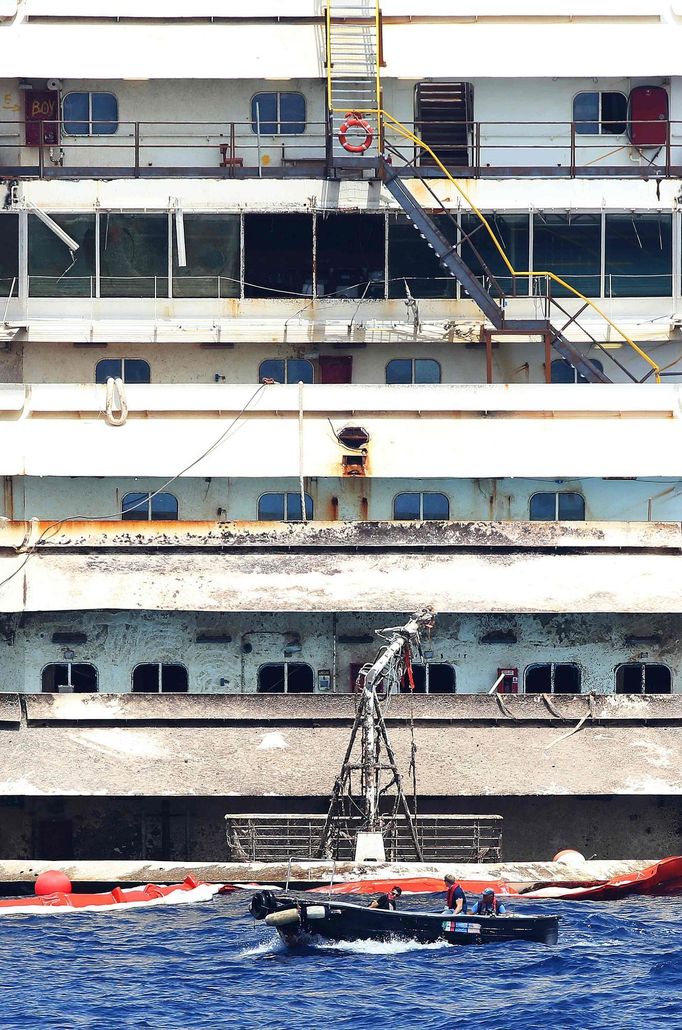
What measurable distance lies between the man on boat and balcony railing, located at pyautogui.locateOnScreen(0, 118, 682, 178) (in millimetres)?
15867

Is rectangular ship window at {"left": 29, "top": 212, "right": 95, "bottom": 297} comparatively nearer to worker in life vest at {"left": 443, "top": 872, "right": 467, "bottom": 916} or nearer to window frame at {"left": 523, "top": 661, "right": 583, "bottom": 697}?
window frame at {"left": 523, "top": 661, "right": 583, "bottom": 697}

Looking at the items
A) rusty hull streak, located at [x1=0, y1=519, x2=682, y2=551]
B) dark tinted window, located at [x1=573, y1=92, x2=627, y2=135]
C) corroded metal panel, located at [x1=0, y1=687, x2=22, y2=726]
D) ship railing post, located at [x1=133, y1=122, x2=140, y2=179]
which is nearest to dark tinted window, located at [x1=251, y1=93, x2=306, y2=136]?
ship railing post, located at [x1=133, y1=122, x2=140, y2=179]

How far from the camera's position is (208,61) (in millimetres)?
43750

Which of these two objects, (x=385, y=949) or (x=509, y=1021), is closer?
(x=509, y=1021)

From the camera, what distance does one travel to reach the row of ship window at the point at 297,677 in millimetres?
39250

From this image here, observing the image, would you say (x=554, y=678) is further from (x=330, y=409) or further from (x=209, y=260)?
(x=209, y=260)

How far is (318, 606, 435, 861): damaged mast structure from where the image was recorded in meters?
35.7

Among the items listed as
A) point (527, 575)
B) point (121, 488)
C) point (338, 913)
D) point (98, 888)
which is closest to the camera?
point (338, 913)

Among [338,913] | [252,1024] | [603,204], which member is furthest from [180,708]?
[603,204]

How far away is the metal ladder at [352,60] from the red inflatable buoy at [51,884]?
606 inches

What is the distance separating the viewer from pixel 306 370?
43.2 metres

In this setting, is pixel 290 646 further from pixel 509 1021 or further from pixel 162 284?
pixel 509 1021

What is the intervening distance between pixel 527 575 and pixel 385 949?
7.89 m

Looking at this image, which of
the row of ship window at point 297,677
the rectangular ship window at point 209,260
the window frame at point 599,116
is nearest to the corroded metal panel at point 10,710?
the row of ship window at point 297,677
